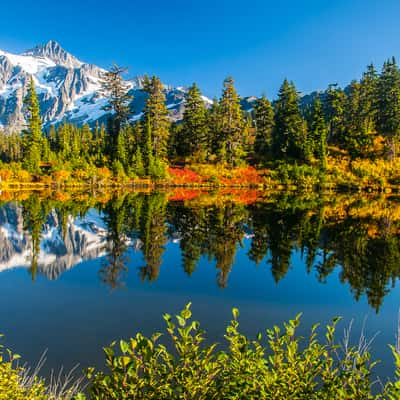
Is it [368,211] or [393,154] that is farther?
[393,154]

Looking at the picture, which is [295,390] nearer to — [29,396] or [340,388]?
[340,388]

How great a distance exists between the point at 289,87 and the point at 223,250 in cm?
5676

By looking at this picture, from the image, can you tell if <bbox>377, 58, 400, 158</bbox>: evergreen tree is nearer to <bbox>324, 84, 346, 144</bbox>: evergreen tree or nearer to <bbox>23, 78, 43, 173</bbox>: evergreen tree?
<bbox>324, 84, 346, 144</bbox>: evergreen tree

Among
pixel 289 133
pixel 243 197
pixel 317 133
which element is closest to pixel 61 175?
pixel 243 197

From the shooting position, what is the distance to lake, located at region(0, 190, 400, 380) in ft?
25.3

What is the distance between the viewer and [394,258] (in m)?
13.9

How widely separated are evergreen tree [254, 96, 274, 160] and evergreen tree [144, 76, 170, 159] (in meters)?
17.5

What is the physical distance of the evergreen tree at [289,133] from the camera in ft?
190

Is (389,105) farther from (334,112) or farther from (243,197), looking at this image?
(243,197)

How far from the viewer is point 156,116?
5869 cm

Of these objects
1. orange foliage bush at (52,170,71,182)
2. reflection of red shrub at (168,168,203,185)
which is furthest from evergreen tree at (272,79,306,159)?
orange foliage bush at (52,170,71,182)

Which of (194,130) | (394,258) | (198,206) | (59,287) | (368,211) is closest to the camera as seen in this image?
(59,287)

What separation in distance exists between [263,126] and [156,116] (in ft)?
65.2

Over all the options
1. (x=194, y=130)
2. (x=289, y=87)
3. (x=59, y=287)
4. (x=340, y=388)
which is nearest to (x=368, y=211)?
(x=59, y=287)
